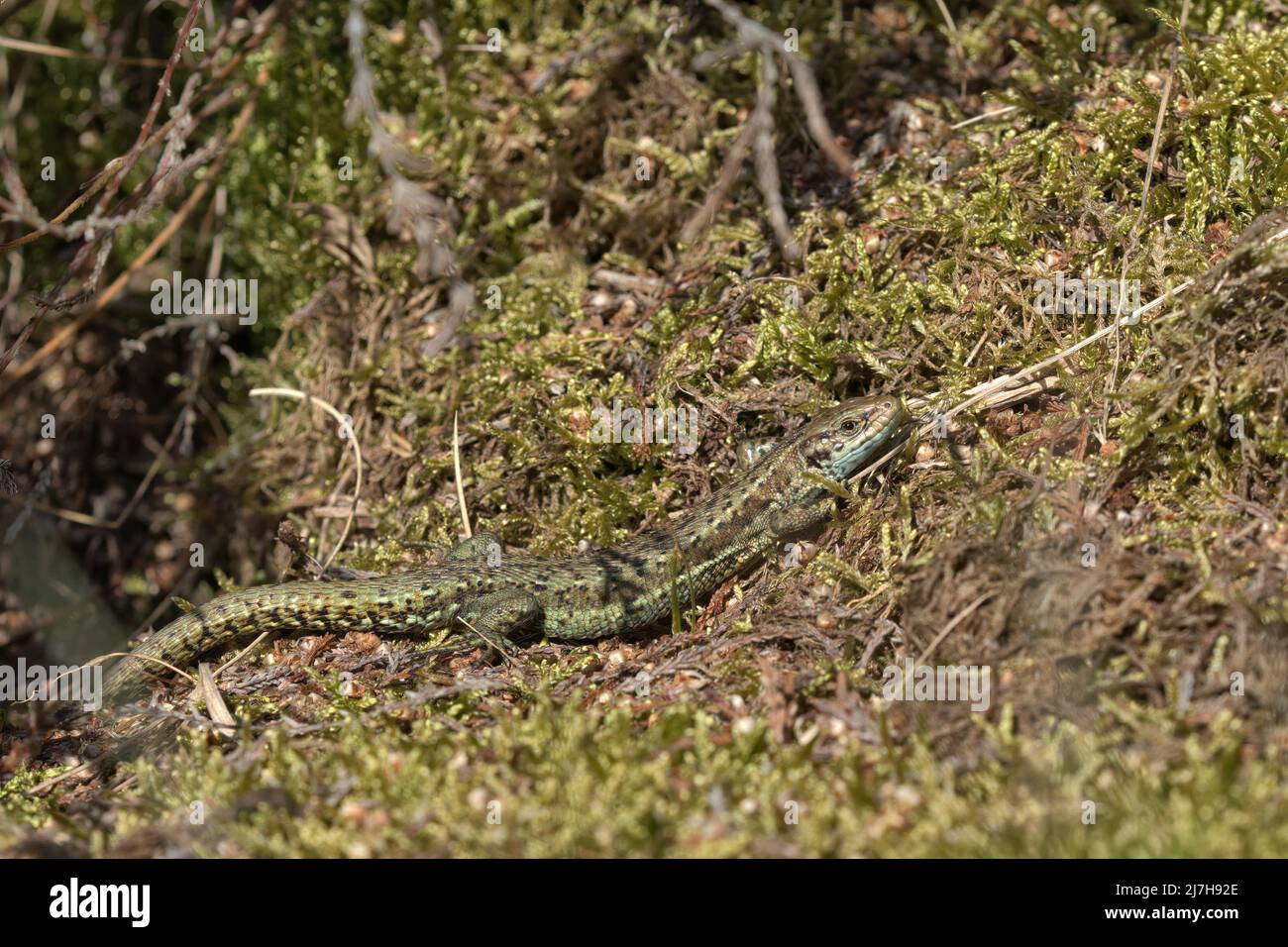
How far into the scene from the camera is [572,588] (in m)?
5.06

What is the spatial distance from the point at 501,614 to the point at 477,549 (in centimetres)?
51

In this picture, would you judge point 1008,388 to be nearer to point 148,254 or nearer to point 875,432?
point 875,432

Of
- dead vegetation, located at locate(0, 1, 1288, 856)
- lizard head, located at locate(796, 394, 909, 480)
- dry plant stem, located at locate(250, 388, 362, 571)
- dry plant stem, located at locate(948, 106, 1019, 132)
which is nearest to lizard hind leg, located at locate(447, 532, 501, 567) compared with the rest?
dead vegetation, located at locate(0, 1, 1288, 856)

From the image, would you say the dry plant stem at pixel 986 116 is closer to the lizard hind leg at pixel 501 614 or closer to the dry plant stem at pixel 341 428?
the lizard hind leg at pixel 501 614

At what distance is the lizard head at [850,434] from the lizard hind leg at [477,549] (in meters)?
1.62

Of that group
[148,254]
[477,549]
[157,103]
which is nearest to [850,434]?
[477,549]

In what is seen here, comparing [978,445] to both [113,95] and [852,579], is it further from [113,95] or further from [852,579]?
[113,95]

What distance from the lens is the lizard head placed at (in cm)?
488

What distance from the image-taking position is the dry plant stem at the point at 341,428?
19.7ft

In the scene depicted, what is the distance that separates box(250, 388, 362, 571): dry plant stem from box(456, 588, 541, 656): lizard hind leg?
3.22 feet

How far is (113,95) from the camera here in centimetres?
760

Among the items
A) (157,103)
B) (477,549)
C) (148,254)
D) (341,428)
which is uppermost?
(157,103)

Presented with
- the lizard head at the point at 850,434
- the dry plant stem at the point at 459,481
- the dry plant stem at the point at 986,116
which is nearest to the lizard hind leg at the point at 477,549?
the dry plant stem at the point at 459,481

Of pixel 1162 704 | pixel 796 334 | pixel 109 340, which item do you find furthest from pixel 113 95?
pixel 1162 704
